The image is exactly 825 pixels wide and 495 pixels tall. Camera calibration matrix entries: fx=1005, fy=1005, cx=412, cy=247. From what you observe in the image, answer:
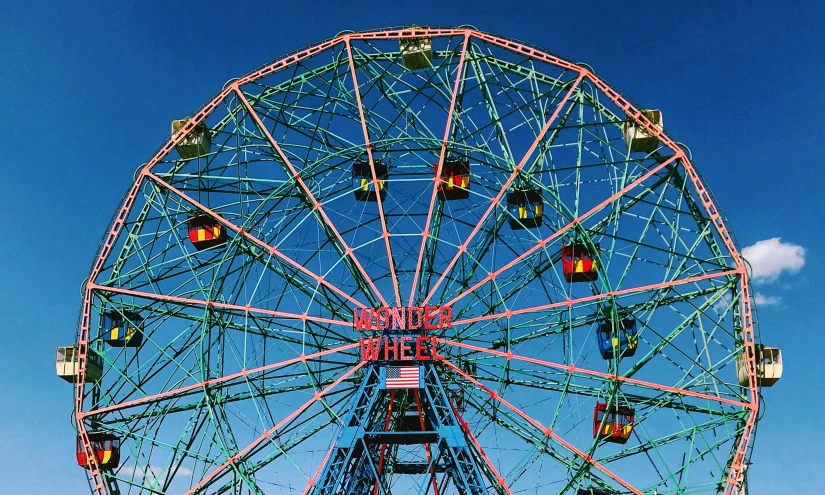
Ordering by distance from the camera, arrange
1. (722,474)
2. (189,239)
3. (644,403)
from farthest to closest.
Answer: (189,239) < (644,403) < (722,474)

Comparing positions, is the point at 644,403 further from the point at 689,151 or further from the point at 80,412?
the point at 80,412

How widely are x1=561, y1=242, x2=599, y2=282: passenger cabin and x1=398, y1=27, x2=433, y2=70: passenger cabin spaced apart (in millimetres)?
9132

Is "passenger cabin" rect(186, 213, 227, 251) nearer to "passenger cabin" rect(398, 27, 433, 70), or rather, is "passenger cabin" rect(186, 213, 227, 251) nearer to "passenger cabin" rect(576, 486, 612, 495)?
"passenger cabin" rect(398, 27, 433, 70)

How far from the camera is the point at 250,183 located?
42.9 meters

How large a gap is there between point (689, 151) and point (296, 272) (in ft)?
53.1

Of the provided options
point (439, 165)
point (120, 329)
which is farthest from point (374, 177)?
point (120, 329)

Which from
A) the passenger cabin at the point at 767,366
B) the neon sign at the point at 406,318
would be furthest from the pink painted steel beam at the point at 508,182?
the passenger cabin at the point at 767,366

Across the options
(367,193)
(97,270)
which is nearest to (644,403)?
(367,193)

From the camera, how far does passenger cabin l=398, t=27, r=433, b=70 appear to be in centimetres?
3941

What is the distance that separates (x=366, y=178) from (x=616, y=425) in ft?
45.1

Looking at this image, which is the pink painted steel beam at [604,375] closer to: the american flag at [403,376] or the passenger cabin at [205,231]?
the american flag at [403,376]

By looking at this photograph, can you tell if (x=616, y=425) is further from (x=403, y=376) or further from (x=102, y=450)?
(x=102, y=450)

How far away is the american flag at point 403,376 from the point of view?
114ft

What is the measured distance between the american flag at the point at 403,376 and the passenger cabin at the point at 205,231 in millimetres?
9559
